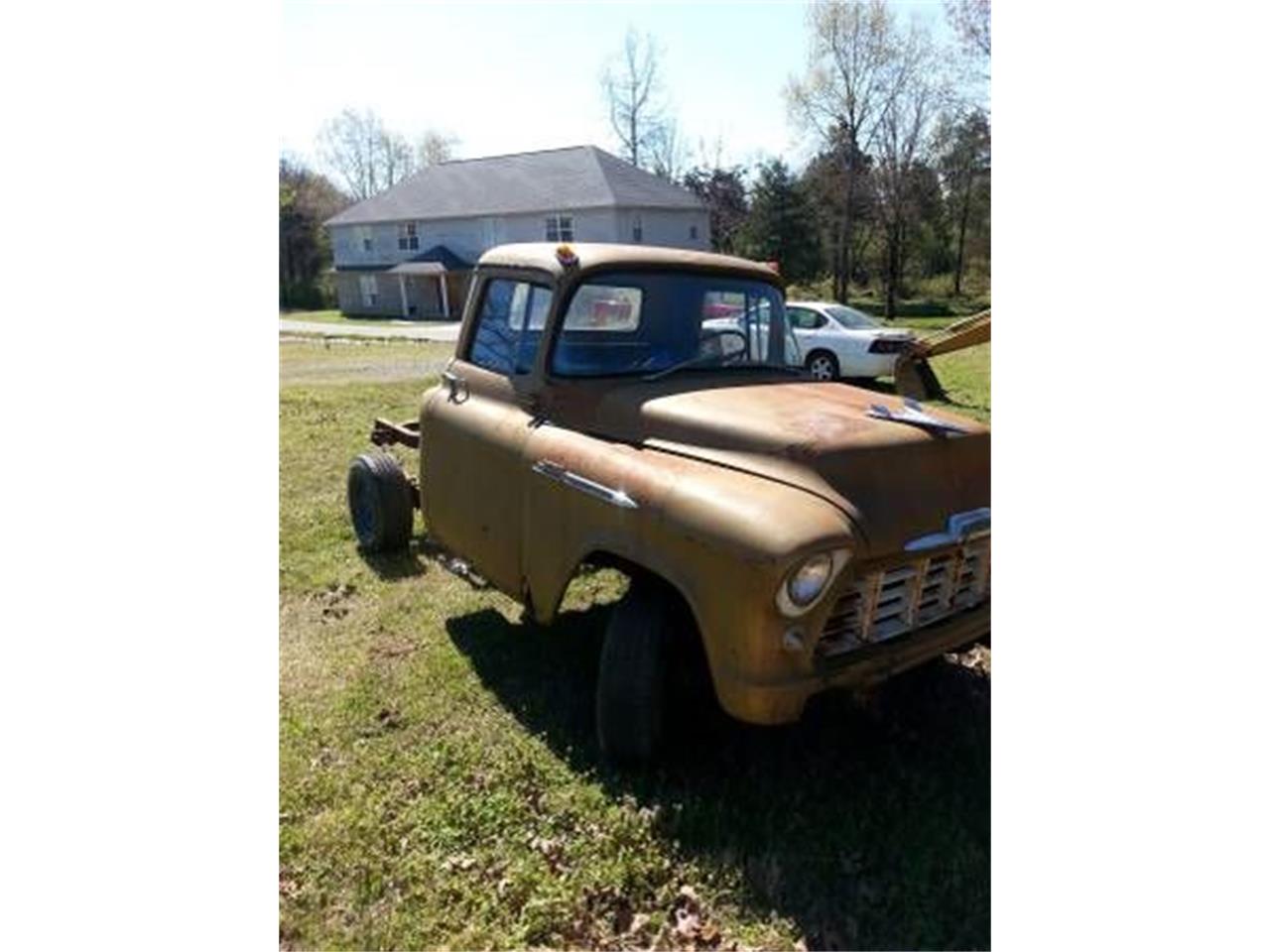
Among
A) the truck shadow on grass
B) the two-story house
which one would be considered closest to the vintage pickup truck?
the truck shadow on grass

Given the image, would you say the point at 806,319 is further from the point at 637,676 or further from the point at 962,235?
the point at 962,235

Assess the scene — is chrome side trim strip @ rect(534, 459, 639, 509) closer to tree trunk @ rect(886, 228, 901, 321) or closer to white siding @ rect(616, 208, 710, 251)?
tree trunk @ rect(886, 228, 901, 321)

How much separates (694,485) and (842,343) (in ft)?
40.1

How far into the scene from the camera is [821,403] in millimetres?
3930

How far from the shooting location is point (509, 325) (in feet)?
15.5

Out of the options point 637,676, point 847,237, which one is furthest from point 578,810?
point 847,237

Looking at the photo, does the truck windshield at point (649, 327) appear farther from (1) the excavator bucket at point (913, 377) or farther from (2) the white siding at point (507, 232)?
(2) the white siding at point (507, 232)

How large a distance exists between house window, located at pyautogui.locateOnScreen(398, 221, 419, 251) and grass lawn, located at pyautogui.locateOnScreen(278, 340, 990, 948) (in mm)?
43130

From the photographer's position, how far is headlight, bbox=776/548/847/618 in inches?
114

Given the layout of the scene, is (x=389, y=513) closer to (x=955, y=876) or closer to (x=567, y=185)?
(x=955, y=876)

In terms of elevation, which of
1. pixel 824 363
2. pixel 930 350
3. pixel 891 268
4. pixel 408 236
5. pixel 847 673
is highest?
pixel 408 236

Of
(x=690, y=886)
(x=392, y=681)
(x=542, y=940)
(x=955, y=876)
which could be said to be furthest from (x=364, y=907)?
(x=955, y=876)

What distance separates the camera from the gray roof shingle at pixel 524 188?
126 ft

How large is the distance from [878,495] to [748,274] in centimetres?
186
